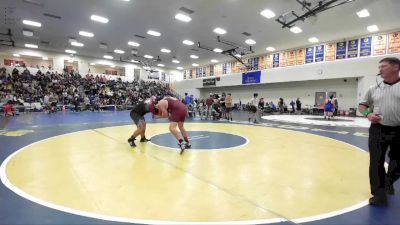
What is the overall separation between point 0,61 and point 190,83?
2221 cm

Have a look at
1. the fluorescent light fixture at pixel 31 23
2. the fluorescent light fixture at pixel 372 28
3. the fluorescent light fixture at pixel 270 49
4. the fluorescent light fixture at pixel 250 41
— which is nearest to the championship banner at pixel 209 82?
the fluorescent light fixture at pixel 270 49

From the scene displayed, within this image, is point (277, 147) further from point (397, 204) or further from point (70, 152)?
point (70, 152)

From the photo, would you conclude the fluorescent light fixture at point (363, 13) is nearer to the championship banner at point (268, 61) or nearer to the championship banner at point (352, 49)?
the championship banner at point (352, 49)

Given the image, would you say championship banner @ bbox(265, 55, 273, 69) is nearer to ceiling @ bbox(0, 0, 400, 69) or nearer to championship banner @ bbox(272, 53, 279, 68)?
championship banner @ bbox(272, 53, 279, 68)

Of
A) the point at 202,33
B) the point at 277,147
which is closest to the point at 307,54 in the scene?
the point at 202,33

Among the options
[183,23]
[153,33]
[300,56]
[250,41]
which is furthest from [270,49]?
[153,33]

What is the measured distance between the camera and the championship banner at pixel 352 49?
17.5m

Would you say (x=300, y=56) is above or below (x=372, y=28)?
below

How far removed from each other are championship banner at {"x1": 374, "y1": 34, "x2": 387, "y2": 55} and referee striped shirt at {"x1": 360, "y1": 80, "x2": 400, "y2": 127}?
1766cm

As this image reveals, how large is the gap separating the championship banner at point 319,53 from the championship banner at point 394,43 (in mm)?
4369

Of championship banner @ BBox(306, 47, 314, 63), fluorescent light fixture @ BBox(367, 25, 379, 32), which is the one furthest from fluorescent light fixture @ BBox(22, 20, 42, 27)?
fluorescent light fixture @ BBox(367, 25, 379, 32)

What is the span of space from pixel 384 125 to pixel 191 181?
7.72 ft

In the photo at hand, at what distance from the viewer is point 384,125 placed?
8.36 ft

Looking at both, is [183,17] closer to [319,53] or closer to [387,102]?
[319,53]
